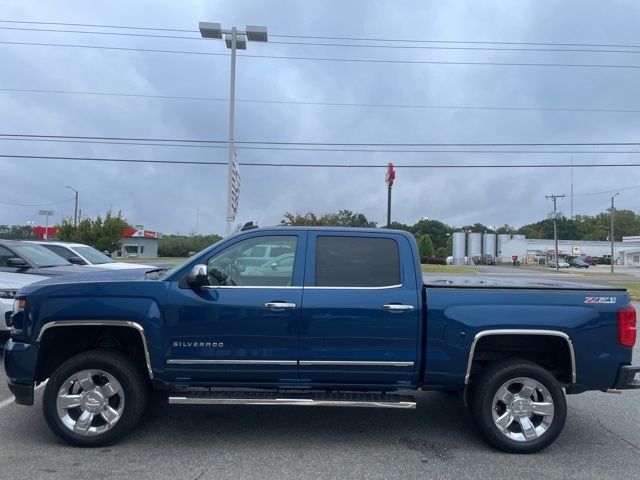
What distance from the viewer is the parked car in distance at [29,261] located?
9.73 metres

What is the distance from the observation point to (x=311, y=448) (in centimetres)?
508

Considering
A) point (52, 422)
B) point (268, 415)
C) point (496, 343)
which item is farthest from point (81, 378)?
point (496, 343)

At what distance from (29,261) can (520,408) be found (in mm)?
8417

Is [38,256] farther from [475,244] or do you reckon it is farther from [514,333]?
[475,244]

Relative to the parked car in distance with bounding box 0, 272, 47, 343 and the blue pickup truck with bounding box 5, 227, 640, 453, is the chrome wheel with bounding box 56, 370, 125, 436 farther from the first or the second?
the parked car in distance with bounding box 0, 272, 47, 343

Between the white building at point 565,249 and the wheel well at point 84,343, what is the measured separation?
92939 millimetres

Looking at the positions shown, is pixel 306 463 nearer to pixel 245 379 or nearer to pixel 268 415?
pixel 245 379

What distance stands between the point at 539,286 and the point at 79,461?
427 centimetres

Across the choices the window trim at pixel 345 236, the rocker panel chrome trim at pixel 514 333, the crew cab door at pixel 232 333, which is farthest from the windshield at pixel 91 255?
the rocker panel chrome trim at pixel 514 333

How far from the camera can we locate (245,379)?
507 cm

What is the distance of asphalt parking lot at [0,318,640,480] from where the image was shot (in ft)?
14.9

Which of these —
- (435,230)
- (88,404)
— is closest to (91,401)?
(88,404)

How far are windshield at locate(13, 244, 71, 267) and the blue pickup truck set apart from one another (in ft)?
18.1

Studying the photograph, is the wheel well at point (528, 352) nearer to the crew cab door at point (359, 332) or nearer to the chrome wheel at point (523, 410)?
the chrome wheel at point (523, 410)
